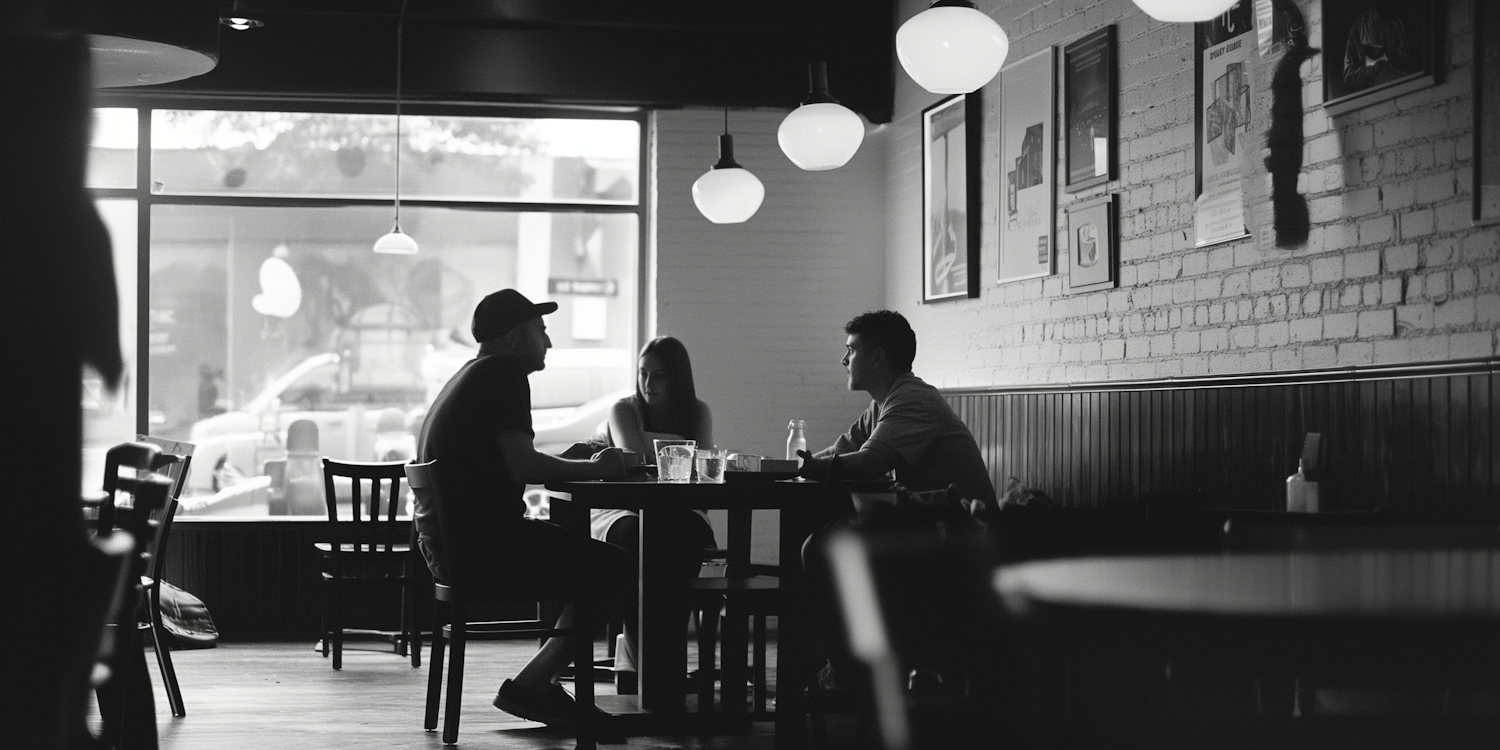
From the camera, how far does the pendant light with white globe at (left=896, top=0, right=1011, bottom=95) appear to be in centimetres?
387

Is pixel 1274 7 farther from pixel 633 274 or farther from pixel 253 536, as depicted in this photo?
pixel 253 536

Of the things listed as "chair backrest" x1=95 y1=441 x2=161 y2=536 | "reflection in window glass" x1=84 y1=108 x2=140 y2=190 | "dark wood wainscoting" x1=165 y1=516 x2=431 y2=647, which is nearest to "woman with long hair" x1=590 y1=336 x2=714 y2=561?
"dark wood wainscoting" x1=165 y1=516 x2=431 y2=647

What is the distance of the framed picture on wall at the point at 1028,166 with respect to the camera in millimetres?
5438

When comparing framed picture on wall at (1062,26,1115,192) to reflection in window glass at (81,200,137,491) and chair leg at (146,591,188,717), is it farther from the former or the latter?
reflection in window glass at (81,200,137,491)

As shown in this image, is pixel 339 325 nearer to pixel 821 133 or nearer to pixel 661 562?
pixel 821 133

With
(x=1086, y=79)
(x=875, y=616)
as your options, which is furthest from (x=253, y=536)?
(x=875, y=616)

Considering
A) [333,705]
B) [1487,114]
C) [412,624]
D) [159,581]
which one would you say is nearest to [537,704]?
[333,705]

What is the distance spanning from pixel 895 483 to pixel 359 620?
344cm

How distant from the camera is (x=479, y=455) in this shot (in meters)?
4.17

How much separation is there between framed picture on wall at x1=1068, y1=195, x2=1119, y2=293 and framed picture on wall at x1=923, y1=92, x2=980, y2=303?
0.93m

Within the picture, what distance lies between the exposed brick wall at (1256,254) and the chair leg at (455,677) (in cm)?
219

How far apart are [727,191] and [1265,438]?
8.34 feet

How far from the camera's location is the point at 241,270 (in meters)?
7.21

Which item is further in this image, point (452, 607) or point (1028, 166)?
point (1028, 166)
